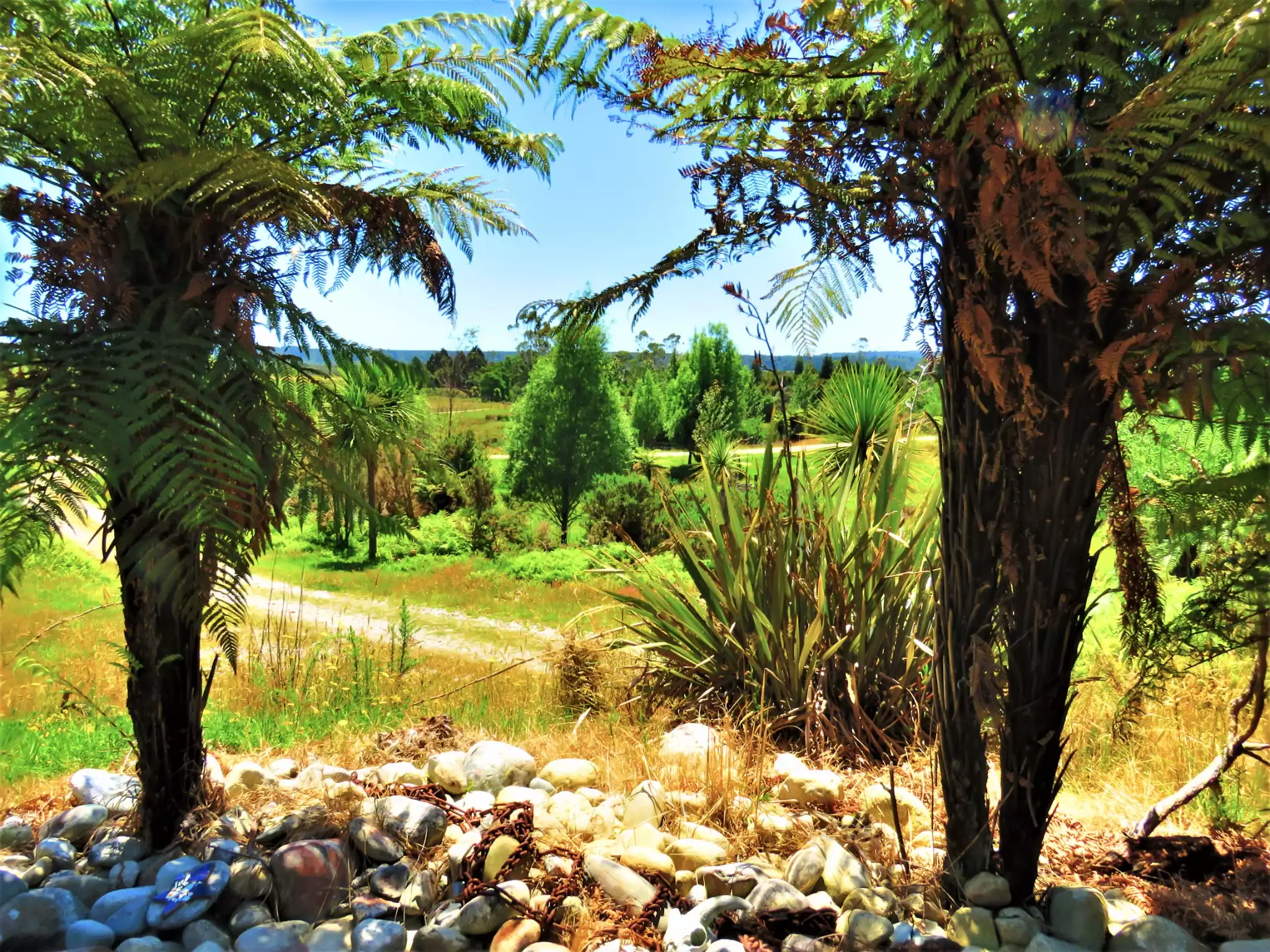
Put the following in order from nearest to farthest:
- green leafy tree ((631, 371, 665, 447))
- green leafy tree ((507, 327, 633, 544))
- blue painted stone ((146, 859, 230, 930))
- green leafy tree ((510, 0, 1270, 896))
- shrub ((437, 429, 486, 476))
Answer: green leafy tree ((510, 0, 1270, 896)) → blue painted stone ((146, 859, 230, 930)) → green leafy tree ((507, 327, 633, 544)) → shrub ((437, 429, 486, 476)) → green leafy tree ((631, 371, 665, 447))

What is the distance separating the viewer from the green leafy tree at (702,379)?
1141 inches

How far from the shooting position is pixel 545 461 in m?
15.7

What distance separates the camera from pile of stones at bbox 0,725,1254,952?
1.84m

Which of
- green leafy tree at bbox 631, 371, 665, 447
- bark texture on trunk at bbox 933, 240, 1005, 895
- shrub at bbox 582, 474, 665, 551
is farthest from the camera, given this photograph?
green leafy tree at bbox 631, 371, 665, 447

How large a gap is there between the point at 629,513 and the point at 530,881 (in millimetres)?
10735

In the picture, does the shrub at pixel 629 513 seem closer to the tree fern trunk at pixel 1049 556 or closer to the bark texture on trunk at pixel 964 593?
the bark texture on trunk at pixel 964 593

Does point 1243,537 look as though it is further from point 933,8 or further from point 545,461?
point 545,461

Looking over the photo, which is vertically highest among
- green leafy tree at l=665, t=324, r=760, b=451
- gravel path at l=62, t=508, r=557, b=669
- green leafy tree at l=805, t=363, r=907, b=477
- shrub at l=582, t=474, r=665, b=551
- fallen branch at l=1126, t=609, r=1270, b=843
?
green leafy tree at l=665, t=324, r=760, b=451

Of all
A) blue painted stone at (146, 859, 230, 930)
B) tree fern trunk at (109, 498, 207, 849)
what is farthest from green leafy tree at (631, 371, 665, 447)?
blue painted stone at (146, 859, 230, 930)

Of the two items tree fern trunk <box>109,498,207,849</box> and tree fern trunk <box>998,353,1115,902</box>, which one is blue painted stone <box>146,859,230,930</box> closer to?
tree fern trunk <box>109,498,207,849</box>

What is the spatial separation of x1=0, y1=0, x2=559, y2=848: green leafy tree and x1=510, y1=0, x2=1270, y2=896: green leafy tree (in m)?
0.57

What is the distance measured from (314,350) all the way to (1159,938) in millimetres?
2355

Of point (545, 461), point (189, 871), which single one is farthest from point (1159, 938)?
point (545, 461)

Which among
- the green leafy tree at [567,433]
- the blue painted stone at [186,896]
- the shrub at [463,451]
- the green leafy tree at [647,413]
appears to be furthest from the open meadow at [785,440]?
the green leafy tree at [647,413]
